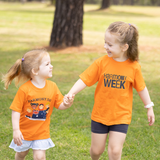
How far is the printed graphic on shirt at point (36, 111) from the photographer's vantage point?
2.58 metres

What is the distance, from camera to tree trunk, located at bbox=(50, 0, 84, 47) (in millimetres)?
8758

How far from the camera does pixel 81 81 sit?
2.83 m

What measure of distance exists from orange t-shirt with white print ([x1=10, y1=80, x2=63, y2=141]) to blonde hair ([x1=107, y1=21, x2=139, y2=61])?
86 centimetres

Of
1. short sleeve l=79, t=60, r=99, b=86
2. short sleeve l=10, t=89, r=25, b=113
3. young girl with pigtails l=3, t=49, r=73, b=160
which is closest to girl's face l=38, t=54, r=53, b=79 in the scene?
young girl with pigtails l=3, t=49, r=73, b=160

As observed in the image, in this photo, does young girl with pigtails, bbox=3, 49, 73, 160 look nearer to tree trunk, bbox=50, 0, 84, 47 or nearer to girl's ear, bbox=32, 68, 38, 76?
girl's ear, bbox=32, 68, 38, 76

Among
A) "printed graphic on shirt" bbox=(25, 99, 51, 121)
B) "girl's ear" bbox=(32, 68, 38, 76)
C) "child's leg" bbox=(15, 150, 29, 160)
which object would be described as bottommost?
"child's leg" bbox=(15, 150, 29, 160)

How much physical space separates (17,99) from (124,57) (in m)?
1.20

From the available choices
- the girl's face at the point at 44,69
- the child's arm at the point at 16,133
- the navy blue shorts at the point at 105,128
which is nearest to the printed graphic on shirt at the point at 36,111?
the child's arm at the point at 16,133

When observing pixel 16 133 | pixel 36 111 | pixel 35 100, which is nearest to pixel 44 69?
pixel 35 100

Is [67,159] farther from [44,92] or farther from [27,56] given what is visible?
[27,56]

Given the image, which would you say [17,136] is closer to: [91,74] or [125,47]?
[91,74]

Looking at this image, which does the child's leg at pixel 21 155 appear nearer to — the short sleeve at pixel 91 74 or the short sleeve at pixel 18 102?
the short sleeve at pixel 18 102

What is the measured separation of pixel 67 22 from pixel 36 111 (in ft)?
21.9

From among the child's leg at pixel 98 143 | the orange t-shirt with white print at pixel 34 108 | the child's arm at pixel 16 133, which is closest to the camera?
the child's arm at pixel 16 133
